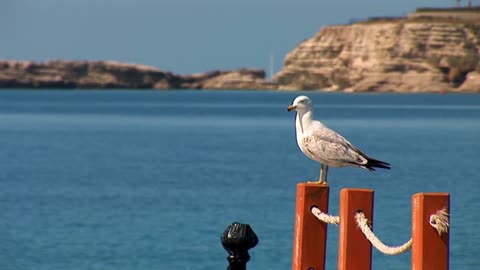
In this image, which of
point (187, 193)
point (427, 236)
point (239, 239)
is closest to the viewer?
point (239, 239)

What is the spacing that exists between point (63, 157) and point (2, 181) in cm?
1630

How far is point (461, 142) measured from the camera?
263 ft

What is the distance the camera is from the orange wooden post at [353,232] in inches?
246

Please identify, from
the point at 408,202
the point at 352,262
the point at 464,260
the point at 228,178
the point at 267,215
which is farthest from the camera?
the point at 228,178

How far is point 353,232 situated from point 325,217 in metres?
0.26

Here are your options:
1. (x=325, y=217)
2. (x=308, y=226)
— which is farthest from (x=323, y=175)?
(x=325, y=217)

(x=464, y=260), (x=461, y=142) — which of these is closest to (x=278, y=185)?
(x=464, y=260)

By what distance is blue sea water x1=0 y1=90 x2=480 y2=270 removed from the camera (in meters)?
28.8

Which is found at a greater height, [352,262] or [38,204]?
[352,262]

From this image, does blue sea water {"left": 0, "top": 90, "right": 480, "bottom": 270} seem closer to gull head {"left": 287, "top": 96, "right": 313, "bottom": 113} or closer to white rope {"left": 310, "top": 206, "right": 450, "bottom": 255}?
gull head {"left": 287, "top": 96, "right": 313, "bottom": 113}

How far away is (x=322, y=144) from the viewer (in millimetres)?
9000

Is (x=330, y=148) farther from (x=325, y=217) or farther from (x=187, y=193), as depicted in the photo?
(x=187, y=193)

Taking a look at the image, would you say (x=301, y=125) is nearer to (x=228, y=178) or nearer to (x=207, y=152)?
(x=228, y=178)

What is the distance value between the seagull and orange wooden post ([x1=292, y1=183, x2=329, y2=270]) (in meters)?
2.04
